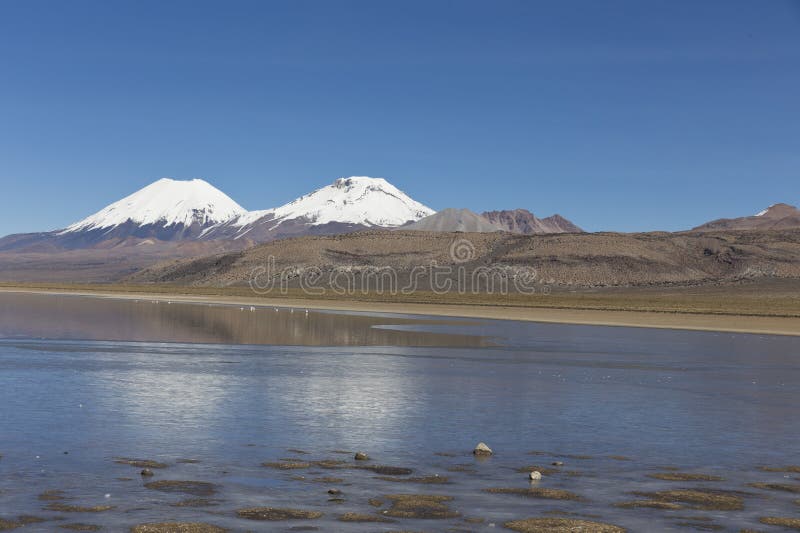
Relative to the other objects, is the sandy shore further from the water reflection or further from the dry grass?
the water reflection

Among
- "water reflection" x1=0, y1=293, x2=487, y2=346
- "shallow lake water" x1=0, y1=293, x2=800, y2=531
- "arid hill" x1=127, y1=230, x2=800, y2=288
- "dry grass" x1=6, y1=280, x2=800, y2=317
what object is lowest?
"shallow lake water" x1=0, y1=293, x2=800, y2=531

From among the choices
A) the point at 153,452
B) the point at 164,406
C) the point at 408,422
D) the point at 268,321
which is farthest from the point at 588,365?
the point at 268,321

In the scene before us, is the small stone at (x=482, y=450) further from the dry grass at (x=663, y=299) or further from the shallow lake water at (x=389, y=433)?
the dry grass at (x=663, y=299)

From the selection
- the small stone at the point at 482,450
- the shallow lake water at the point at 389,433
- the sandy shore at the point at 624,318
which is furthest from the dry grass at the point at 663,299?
the small stone at the point at 482,450

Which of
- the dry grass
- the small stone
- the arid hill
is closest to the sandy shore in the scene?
the dry grass

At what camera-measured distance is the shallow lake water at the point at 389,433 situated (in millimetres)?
13625

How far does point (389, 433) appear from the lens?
1981cm

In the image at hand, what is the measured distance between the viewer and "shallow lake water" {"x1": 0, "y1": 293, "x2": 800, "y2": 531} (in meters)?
13.6

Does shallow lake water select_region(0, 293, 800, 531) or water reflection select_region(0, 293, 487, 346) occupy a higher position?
water reflection select_region(0, 293, 487, 346)

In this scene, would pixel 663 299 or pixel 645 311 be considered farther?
pixel 663 299

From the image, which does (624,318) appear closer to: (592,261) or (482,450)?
(482,450)

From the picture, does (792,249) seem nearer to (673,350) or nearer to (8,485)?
(673,350)

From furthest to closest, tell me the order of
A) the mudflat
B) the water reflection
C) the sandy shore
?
1. the mudflat
2. the sandy shore
3. the water reflection

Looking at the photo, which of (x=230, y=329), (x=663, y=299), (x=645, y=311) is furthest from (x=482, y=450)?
(x=663, y=299)
